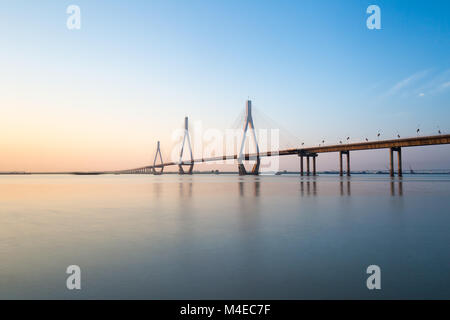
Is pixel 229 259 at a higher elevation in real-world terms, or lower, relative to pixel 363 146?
lower

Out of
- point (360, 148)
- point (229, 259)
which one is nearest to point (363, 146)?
point (360, 148)

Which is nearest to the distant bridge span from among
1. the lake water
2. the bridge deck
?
the bridge deck

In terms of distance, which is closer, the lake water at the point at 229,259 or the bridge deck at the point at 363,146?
the lake water at the point at 229,259

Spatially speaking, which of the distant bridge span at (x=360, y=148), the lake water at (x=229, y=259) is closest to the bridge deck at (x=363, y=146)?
the distant bridge span at (x=360, y=148)

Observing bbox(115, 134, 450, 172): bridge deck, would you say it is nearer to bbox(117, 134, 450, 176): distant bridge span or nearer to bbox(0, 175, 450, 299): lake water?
bbox(117, 134, 450, 176): distant bridge span

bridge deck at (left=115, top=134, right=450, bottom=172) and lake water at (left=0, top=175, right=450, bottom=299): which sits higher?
bridge deck at (left=115, top=134, right=450, bottom=172)

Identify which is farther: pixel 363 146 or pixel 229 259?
pixel 363 146

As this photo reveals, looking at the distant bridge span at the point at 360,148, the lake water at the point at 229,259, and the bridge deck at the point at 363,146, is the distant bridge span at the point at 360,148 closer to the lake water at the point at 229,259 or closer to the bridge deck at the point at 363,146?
the bridge deck at the point at 363,146

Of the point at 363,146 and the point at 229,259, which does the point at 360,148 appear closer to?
the point at 363,146

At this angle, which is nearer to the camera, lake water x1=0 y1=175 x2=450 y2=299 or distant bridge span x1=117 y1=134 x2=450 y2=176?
lake water x1=0 y1=175 x2=450 y2=299
